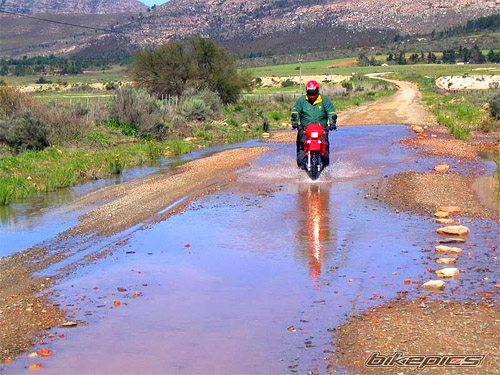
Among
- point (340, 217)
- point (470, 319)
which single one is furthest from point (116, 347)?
point (340, 217)

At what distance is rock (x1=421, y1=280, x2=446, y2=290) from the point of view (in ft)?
30.2

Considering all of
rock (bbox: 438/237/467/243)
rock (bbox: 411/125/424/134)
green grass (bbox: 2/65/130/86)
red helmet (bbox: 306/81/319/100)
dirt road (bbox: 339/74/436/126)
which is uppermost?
red helmet (bbox: 306/81/319/100)

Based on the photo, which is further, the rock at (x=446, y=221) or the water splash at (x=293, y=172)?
the water splash at (x=293, y=172)

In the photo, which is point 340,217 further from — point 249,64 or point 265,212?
point 249,64

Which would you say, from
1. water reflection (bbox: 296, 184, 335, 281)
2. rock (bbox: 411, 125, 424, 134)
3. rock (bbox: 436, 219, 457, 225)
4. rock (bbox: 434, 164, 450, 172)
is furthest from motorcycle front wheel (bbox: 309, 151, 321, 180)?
rock (bbox: 411, 125, 424, 134)

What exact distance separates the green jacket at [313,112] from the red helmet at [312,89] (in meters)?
0.15

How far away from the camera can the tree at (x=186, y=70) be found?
48531mm

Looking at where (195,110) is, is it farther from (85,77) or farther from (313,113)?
(85,77)

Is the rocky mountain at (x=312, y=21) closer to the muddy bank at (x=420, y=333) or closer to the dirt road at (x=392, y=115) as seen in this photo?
the dirt road at (x=392, y=115)

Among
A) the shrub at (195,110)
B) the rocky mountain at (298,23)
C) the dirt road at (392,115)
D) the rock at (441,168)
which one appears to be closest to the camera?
the rock at (441,168)

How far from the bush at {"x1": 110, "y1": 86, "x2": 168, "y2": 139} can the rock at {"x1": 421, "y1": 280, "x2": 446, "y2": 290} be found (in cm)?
2238

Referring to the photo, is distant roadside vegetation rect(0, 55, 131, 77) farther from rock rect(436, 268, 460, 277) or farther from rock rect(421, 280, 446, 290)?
rock rect(421, 280, 446, 290)

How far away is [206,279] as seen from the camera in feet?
33.1

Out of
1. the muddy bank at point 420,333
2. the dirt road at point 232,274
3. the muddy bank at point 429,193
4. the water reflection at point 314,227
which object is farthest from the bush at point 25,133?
the muddy bank at point 420,333
